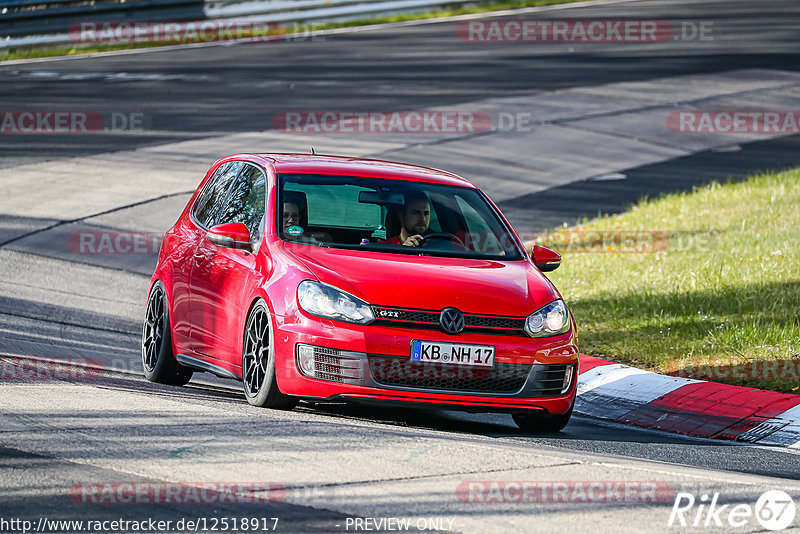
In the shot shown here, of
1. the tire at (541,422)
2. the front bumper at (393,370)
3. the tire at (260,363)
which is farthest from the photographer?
the tire at (541,422)

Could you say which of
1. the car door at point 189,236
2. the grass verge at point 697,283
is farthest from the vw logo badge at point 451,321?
the grass verge at point 697,283

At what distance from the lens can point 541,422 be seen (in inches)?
323

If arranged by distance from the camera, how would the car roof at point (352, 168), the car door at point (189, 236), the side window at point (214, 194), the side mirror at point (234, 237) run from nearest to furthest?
the side mirror at point (234, 237)
the car roof at point (352, 168)
the car door at point (189, 236)
the side window at point (214, 194)

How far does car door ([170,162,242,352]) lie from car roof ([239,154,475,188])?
1.25 ft

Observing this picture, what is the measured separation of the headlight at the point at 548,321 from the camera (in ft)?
25.5

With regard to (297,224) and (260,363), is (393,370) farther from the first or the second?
(297,224)

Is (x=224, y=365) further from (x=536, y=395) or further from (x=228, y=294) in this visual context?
(x=536, y=395)

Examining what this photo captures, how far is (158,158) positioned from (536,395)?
1322cm

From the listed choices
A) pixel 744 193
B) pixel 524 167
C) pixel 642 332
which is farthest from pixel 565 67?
pixel 642 332

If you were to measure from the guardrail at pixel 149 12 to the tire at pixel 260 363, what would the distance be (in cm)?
2284

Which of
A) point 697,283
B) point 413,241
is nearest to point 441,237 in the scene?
point 413,241

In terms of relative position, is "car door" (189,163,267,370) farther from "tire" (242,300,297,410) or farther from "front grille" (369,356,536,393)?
"front grille" (369,356,536,393)

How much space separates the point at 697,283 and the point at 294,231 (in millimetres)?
5336

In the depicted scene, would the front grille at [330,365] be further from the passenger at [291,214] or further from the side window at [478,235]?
the side window at [478,235]
